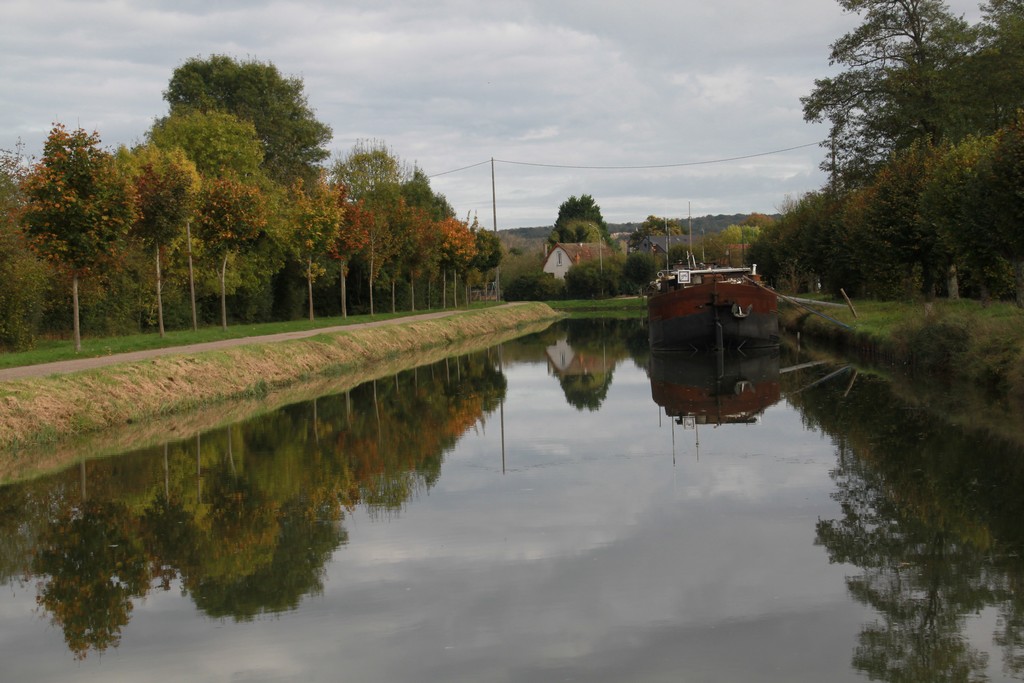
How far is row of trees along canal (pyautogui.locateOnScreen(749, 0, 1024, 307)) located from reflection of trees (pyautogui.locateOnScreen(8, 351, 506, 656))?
13793 millimetres

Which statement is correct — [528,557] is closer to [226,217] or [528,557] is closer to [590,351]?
[226,217]

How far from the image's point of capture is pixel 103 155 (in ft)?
79.9

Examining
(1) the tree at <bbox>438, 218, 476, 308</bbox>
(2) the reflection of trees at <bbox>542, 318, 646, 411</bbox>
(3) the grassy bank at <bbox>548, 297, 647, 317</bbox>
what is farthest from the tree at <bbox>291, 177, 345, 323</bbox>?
(3) the grassy bank at <bbox>548, 297, 647, 317</bbox>

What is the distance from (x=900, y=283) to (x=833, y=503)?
29726 millimetres

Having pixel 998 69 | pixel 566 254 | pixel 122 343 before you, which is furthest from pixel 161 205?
pixel 566 254

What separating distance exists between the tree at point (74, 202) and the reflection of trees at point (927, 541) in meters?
16.6

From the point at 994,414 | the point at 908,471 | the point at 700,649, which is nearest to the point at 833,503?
the point at 908,471

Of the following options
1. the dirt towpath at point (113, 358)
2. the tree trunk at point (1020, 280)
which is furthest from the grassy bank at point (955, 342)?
the dirt towpath at point (113, 358)

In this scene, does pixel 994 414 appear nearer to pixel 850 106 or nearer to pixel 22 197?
pixel 22 197

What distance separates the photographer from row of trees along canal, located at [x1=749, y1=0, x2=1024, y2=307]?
82.2ft

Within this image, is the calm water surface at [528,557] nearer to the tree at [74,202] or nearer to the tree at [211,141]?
the tree at [74,202]

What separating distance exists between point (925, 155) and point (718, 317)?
9.27 m

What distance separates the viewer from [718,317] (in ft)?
111

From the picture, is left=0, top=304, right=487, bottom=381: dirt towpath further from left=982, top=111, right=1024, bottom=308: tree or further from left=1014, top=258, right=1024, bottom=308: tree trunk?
left=1014, top=258, right=1024, bottom=308: tree trunk
